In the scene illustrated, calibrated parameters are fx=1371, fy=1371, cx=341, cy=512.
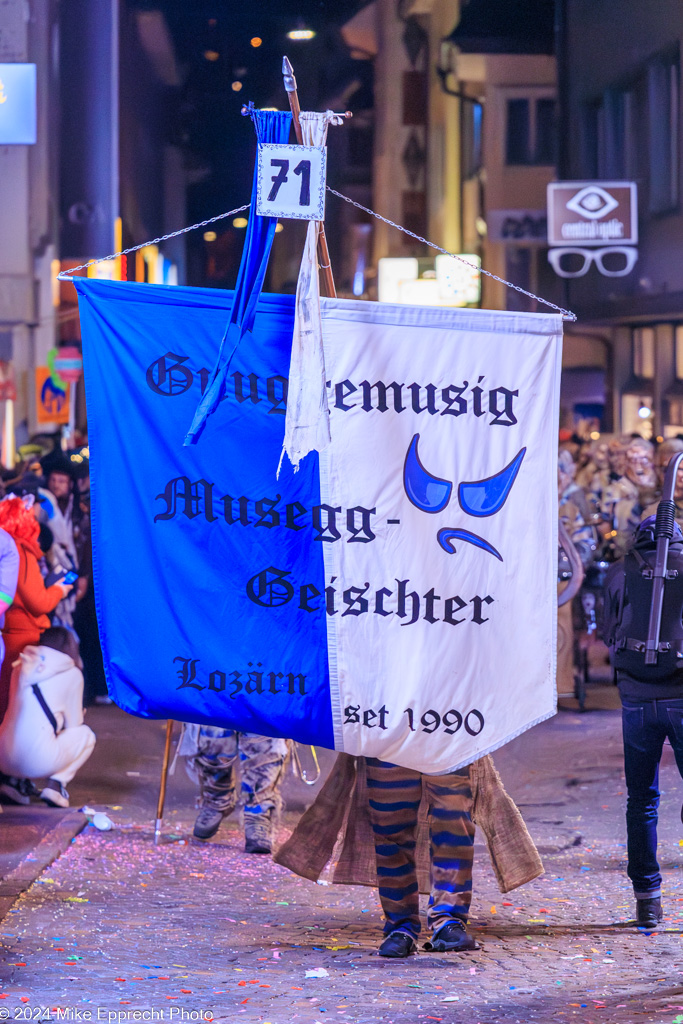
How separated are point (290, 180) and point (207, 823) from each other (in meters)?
3.66

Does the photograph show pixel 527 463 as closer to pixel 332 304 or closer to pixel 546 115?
pixel 332 304

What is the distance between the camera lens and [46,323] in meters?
14.1

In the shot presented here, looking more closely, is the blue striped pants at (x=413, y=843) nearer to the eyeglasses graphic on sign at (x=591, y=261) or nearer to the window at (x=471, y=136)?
the eyeglasses graphic on sign at (x=591, y=261)

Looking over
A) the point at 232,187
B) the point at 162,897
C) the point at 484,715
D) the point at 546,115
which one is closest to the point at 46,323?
the point at 232,187

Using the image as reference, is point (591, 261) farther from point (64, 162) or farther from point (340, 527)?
point (340, 527)

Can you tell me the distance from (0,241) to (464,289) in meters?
4.83

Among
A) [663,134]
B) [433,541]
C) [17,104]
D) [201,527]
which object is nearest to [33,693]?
[201,527]

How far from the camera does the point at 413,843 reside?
18.0 ft

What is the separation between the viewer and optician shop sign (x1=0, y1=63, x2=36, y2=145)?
44.0 feet

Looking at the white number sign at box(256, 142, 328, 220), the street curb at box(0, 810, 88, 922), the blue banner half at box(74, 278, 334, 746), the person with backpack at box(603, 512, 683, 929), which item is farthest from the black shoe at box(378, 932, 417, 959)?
the white number sign at box(256, 142, 328, 220)

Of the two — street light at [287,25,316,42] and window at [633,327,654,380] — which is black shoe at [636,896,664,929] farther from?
street light at [287,25,316,42]

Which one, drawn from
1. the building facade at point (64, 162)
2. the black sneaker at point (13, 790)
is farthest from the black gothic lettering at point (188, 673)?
the building facade at point (64, 162)

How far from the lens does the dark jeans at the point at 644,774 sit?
5.75 m

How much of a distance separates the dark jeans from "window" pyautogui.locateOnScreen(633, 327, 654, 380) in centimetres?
921
